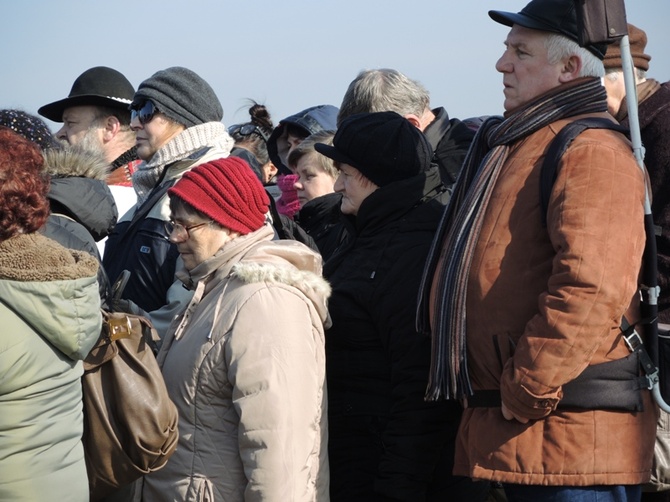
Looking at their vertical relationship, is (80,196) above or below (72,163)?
below

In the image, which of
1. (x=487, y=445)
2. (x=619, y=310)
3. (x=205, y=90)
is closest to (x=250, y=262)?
(x=487, y=445)

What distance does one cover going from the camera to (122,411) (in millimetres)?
3068

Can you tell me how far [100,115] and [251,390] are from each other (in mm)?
3044

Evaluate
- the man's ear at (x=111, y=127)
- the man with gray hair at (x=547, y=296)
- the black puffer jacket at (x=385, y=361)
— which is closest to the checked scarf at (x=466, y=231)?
the man with gray hair at (x=547, y=296)

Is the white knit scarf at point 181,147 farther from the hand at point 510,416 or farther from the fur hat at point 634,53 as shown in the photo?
the hand at point 510,416

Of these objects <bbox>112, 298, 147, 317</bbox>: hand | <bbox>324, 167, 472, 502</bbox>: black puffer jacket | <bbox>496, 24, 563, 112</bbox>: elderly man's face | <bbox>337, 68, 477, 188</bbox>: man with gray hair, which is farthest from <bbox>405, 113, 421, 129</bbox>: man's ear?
<bbox>112, 298, 147, 317</bbox>: hand

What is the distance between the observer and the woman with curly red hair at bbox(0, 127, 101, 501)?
Answer: 2693 mm

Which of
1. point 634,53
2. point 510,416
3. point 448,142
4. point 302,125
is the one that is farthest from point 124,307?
point 302,125

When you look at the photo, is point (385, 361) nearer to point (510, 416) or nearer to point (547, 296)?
point (510, 416)

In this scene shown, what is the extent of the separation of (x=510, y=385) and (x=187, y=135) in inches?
90.8

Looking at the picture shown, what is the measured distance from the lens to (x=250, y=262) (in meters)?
3.42

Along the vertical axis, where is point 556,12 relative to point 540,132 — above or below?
above

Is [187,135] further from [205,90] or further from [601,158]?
[601,158]

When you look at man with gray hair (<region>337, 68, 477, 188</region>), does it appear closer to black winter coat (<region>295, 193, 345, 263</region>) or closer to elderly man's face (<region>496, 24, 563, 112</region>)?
black winter coat (<region>295, 193, 345, 263</region>)
